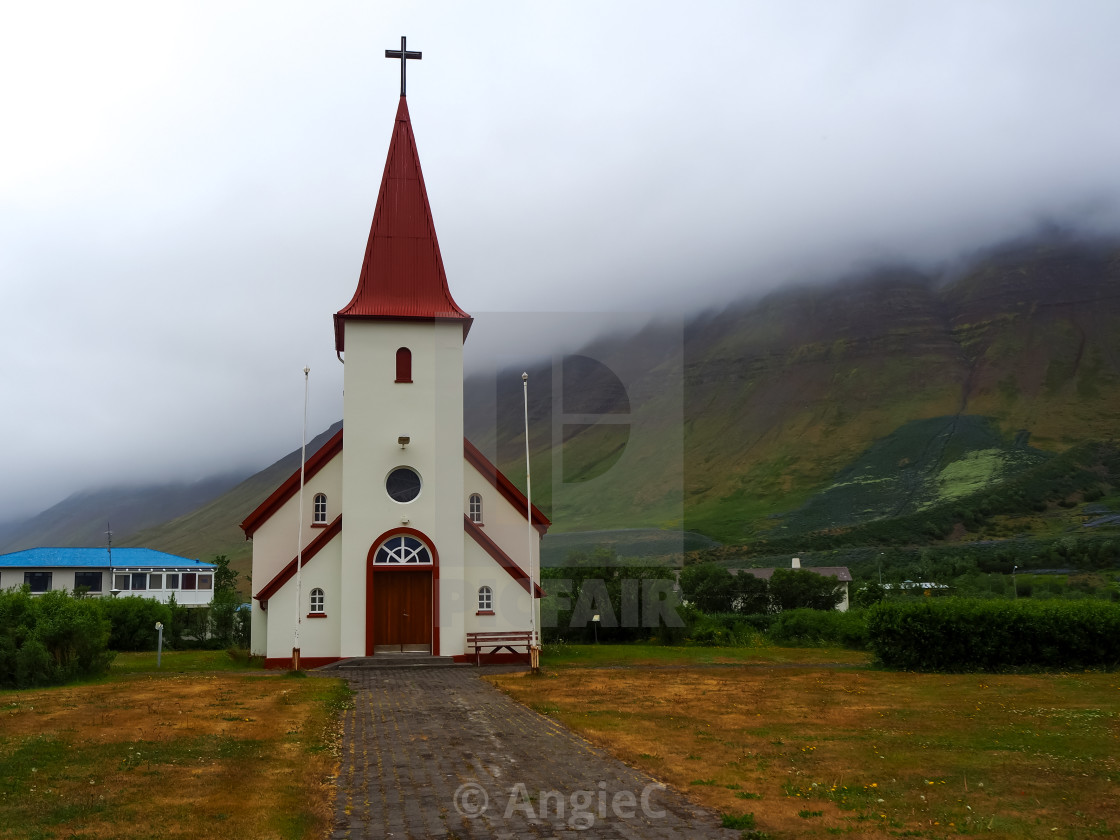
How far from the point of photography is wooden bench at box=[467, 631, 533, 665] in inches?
965

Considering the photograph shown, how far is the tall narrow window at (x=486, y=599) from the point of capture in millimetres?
25266

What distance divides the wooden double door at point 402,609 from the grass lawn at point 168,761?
572 centimetres

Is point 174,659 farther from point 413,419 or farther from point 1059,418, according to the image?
point 1059,418

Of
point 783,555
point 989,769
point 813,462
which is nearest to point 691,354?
point 813,462

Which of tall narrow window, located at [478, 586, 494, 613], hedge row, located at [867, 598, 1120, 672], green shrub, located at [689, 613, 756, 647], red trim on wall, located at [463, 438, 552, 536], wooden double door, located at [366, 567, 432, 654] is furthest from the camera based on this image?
green shrub, located at [689, 613, 756, 647]

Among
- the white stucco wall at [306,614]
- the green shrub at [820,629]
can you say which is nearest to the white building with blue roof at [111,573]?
the white stucco wall at [306,614]

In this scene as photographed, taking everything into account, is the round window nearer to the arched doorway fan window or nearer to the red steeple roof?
the arched doorway fan window

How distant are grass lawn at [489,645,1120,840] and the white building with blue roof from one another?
153 ft

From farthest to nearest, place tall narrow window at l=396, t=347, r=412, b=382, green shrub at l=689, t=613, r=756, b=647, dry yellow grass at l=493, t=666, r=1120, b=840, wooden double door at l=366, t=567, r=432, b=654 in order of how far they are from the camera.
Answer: green shrub at l=689, t=613, r=756, b=647
tall narrow window at l=396, t=347, r=412, b=382
wooden double door at l=366, t=567, r=432, b=654
dry yellow grass at l=493, t=666, r=1120, b=840

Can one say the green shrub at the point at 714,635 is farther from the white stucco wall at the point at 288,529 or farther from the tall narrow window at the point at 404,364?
the tall narrow window at the point at 404,364

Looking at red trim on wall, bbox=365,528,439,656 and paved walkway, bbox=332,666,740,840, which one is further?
red trim on wall, bbox=365,528,439,656

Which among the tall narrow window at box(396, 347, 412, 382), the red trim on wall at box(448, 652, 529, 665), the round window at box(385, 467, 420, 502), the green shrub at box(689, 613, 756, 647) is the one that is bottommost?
the green shrub at box(689, 613, 756, 647)

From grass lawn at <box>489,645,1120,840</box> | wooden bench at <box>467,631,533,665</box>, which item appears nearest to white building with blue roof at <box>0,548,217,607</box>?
wooden bench at <box>467,631,533,665</box>

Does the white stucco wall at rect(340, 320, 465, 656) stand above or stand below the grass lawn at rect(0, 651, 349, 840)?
above
